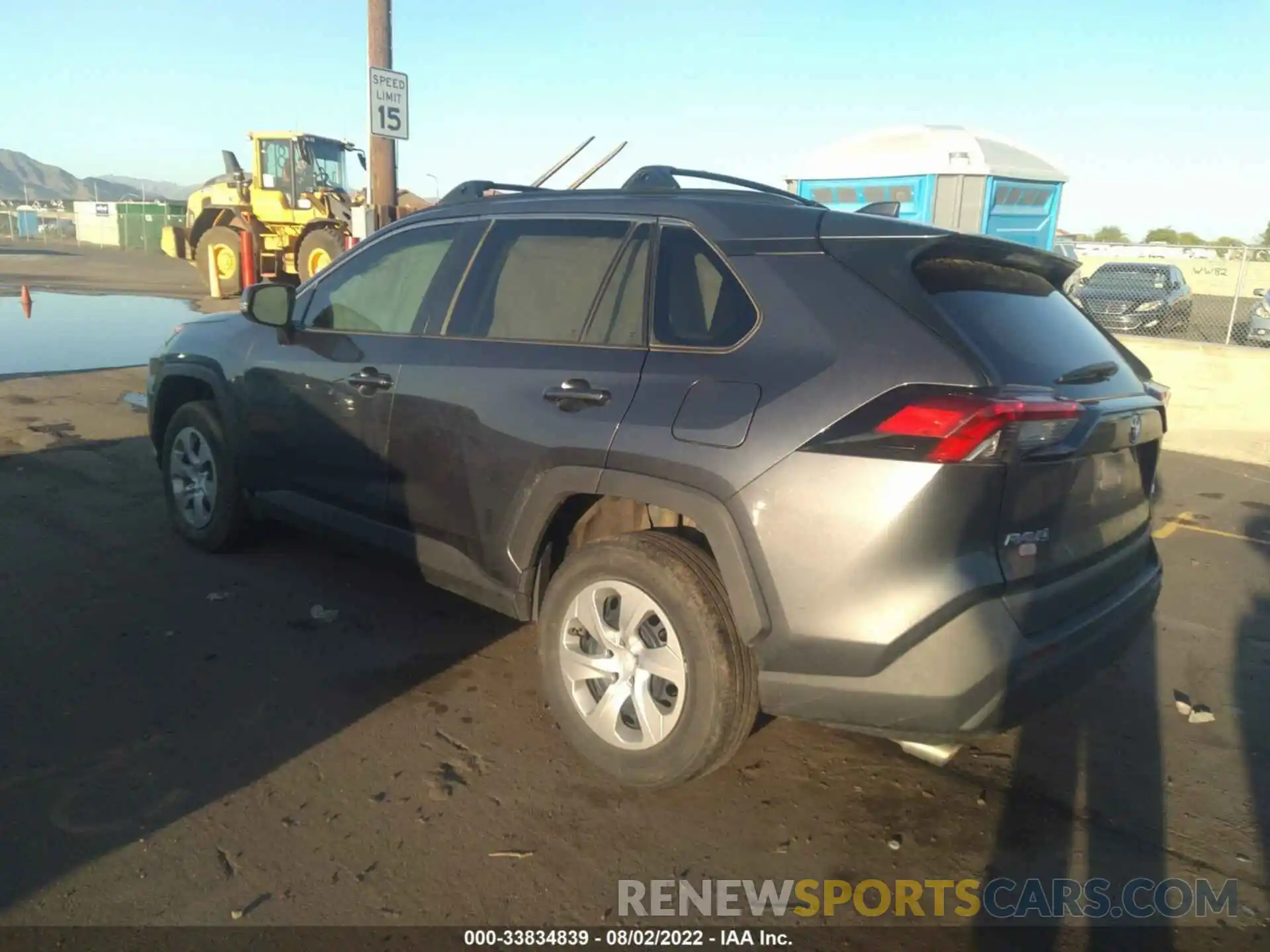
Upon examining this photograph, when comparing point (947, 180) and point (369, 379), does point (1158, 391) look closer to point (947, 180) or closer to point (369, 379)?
point (369, 379)

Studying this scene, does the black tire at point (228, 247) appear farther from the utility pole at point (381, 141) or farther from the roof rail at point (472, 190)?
the roof rail at point (472, 190)

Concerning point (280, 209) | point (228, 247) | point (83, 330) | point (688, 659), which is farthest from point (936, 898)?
point (228, 247)

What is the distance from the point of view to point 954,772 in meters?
3.45

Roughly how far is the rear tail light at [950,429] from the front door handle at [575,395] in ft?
2.75

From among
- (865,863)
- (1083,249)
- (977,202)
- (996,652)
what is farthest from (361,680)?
(1083,249)

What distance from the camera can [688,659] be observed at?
118 inches

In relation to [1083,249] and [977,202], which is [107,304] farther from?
[1083,249]

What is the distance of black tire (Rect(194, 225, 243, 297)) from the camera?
20578mm

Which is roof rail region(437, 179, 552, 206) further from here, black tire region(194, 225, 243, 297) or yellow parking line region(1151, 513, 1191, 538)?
black tire region(194, 225, 243, 297)

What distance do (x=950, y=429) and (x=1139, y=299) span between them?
470 inches

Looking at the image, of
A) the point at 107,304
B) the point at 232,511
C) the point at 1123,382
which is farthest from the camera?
the point at 107,304

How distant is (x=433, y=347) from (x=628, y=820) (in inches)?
77.8

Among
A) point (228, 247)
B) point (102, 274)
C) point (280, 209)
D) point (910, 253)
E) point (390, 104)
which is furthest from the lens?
point (102, 274)

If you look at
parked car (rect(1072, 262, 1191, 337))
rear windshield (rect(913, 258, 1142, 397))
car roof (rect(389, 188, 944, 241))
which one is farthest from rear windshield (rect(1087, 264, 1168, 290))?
car roof (rect(389, 188, 944, 241))
